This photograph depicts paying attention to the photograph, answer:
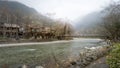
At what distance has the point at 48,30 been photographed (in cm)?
7712

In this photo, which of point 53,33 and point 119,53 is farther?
point 53,33

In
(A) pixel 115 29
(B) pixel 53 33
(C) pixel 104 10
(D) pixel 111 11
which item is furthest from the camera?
(B) pixel 53 33

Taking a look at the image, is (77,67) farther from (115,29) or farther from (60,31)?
(60,31)

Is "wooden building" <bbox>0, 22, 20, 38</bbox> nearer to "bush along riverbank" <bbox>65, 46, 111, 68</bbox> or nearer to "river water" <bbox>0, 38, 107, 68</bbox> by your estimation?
"river water" <bbox>0, 38, 107, 68</bbox>

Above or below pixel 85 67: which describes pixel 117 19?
above

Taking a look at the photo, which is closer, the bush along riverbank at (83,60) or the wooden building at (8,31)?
the bush along riverbank at (83,60)

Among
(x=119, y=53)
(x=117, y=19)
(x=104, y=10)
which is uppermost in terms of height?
(x=104, y=10)

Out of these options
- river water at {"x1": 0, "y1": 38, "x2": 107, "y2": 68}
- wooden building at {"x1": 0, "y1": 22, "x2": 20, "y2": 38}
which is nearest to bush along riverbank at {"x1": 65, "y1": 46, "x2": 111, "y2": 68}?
river water at {"x1": 0, "y1": 38, "x2": 107, "y2": 68}

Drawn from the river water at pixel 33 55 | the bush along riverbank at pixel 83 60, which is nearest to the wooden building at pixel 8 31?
the river water at pixel 33 55

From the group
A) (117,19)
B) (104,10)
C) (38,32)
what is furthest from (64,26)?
(117,19)

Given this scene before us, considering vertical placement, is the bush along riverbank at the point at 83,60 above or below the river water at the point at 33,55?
above

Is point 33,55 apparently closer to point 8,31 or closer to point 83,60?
point 83,60

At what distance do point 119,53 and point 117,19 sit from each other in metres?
23.3

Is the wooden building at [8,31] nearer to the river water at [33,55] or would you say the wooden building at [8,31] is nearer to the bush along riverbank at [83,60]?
the river water at [33,55]
